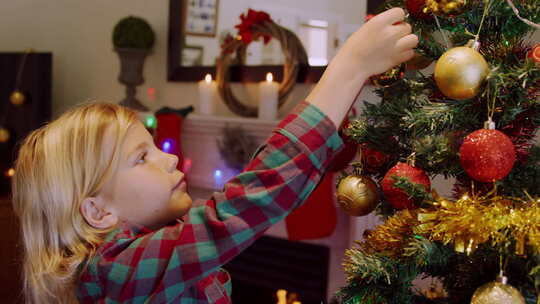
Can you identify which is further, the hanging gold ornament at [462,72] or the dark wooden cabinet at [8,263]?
the dark wooden cabinet at [8,263]

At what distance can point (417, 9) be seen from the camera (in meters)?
0.69

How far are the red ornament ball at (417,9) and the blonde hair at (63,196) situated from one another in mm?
490

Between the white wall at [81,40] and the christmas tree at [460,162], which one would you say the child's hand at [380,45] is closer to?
the christmas tree at [460,162]

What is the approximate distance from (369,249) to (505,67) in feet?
0.95

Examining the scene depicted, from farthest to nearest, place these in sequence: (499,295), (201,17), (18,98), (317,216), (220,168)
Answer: (18,98), (201,17), (220,168), (317,216), (499,295)

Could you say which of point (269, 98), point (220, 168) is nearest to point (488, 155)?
point (269, 98)

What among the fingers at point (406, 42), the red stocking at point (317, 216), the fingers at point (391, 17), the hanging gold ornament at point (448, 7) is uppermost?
the hanging gold ornament at point (448, 7)

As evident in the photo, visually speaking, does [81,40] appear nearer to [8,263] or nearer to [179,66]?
[179,66]

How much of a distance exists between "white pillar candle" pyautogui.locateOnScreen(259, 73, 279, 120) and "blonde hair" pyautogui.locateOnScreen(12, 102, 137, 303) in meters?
0.95

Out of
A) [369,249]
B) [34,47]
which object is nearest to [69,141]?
[369,249]

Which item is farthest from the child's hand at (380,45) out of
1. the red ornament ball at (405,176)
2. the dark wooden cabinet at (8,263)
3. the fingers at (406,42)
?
the dark wooden cabinet at (8,263)

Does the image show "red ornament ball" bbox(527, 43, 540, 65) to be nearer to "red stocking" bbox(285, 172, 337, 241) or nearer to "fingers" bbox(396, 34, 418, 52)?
"fingers" bbox(396, 34, 418, 52)

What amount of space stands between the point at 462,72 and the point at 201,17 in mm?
1747

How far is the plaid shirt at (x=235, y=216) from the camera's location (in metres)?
0.64
